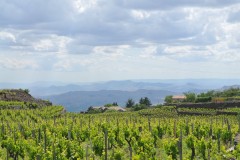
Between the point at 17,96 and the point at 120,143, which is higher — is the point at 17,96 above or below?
above

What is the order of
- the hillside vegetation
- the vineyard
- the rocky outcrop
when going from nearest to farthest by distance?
the vineyard → the hillside vegetation → the rocky outcrop

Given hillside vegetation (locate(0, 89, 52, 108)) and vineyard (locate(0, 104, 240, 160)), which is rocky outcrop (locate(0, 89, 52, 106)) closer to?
hillside vegetation (locate(0, 89, 52, 108))

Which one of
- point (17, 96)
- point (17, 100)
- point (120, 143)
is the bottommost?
point (120, 143)

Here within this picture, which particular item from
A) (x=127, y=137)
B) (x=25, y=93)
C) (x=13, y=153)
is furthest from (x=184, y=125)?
(x=25, y=93)

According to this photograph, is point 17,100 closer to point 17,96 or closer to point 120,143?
point 17,96

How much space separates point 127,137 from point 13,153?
851 centimetres

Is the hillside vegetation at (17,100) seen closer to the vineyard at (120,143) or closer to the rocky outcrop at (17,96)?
the rocky outcrop at (17,96)

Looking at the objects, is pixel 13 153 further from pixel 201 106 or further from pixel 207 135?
pixel 201 106

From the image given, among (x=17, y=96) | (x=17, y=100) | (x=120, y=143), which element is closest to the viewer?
(x=120, y=143)

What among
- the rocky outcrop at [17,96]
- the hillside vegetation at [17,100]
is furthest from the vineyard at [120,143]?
the rocky outcrop at [17,96]

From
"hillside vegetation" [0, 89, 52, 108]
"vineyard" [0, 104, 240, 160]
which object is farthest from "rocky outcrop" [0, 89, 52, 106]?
"vineyard" [0, 104, 240, 160]

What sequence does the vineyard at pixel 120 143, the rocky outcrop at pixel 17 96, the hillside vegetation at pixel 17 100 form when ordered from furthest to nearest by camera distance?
the rocky outcrop at pixel 17 96
the hillside vegetation at pixel 17 100
the vineyard at pixel 120 143

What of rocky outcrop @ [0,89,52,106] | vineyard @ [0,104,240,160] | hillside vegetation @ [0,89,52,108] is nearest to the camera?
vineyard @ [0,104,240,160]

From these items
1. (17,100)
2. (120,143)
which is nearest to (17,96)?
(17,100)
